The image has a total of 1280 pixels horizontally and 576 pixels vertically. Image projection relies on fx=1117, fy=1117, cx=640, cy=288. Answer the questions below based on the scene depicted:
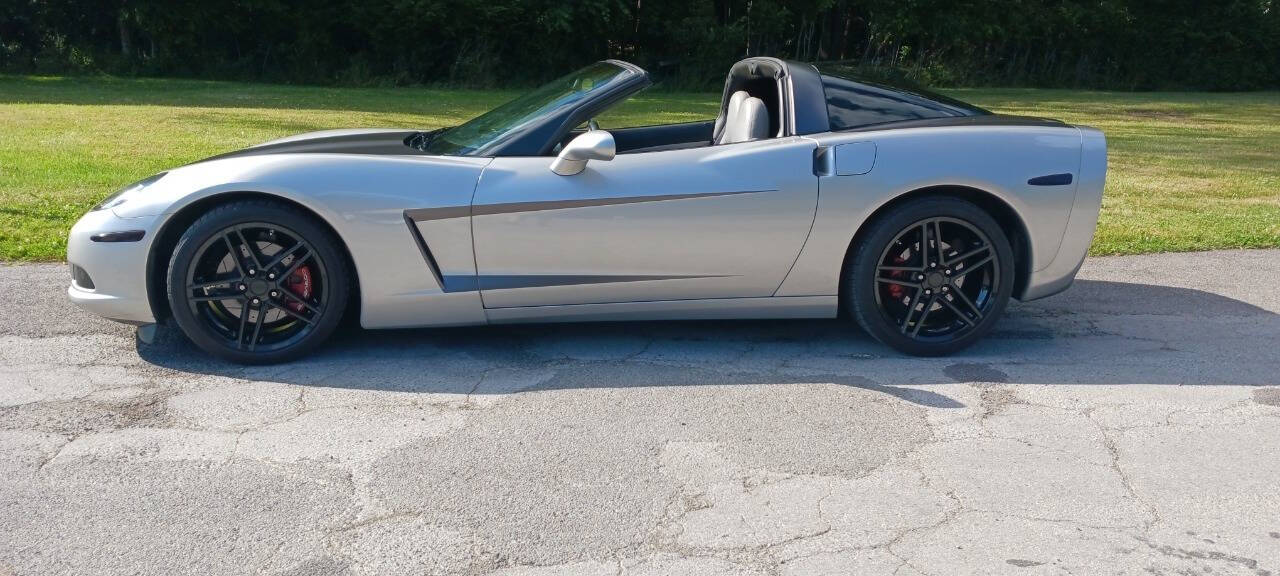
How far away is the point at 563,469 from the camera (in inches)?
135

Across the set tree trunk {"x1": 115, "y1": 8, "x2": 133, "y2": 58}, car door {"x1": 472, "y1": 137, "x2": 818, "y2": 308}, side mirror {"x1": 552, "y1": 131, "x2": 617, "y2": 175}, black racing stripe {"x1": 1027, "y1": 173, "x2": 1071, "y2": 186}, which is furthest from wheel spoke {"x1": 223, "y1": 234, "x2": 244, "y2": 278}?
tree trunk {"x1": 115, "y1": 8, "x2": 133, "y2": 58}

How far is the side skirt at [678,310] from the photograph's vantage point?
445cm

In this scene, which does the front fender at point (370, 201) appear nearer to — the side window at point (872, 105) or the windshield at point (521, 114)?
the windshield at point (521, 114)

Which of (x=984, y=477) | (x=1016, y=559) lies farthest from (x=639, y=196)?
(x=1016, y=559)

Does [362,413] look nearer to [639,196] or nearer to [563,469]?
[563,469]

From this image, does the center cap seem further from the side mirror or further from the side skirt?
the side mirror

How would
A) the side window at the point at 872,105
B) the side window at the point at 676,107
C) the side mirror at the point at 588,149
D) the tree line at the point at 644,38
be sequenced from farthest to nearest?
the tree line at the point at 644,38 < the side window at the point at 676,107 < the side window at the point at 872,105 < the side mirror at the point at 588,149

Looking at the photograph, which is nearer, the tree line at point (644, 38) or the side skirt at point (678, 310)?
the side skirt at point (678, 310)

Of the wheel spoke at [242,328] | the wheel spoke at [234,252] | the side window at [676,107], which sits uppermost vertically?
the wheel spoke at [234,252]

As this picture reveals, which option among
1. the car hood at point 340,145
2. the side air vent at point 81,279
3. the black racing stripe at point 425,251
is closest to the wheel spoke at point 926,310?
the black racing stripe at point 425,251

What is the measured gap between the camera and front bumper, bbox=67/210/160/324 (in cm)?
423

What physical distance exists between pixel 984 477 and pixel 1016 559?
538 millimetres

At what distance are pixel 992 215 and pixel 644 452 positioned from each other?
6.61 ft

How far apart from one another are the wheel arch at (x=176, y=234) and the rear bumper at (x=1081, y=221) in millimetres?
2821
